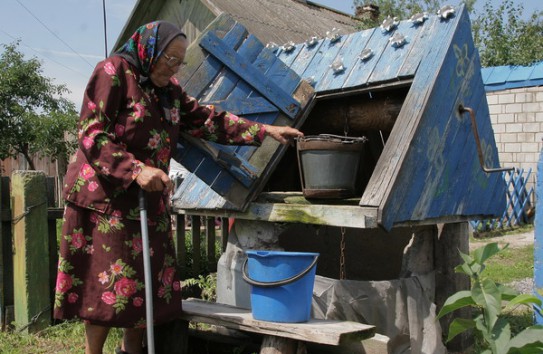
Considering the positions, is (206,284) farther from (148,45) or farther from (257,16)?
(257,16)

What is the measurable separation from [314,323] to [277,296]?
261 mm

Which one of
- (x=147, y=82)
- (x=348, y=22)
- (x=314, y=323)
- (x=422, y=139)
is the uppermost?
(x=348, y=22)

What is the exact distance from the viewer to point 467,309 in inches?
177

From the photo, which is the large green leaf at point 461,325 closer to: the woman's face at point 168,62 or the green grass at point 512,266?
the woman's face at point 168,62

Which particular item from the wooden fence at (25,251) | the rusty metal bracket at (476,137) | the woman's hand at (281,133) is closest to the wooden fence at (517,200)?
the rusty metal bracket at (476,137)

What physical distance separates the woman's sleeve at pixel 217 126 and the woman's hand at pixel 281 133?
42 millimetres

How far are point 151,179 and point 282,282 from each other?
854mm

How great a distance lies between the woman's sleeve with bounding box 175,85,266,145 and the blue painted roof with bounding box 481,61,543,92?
11067 mm

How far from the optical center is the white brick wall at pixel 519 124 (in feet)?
42.0

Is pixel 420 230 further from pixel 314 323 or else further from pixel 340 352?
pixel 314 323

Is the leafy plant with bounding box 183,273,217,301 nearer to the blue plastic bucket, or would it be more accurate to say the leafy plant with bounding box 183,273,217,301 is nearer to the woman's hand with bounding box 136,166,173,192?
the blue plastic bucket

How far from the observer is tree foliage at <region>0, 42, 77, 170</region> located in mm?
16016

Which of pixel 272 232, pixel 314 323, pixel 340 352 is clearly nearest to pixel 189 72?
pixel 272 232

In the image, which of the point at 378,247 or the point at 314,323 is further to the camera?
the point at 378,247
